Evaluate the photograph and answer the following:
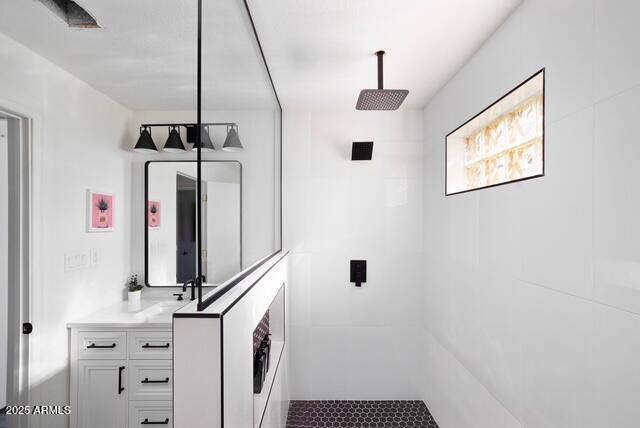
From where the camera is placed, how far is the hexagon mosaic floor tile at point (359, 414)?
253cm

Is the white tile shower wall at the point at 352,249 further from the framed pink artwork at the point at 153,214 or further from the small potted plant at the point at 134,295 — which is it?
the small potted plant at the point at 134,295

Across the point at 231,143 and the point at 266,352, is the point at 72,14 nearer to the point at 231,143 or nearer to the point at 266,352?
the point at 231,143

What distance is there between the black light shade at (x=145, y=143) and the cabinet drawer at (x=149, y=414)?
176cm

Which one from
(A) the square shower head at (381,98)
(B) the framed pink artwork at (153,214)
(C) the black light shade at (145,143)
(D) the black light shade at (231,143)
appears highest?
(A) the square shower head at (381,98)

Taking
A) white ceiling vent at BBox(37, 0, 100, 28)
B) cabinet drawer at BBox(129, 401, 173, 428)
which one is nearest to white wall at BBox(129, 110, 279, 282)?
white ceiling vent at BBox(37, 0, 100, 28)

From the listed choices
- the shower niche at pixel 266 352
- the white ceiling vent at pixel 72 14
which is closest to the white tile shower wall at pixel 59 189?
the white ceiling vent at pixel 72 14

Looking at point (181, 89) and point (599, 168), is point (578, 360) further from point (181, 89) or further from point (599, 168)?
point (181, 89)

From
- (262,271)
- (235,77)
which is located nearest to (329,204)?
(262,271)

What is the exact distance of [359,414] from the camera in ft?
8.73

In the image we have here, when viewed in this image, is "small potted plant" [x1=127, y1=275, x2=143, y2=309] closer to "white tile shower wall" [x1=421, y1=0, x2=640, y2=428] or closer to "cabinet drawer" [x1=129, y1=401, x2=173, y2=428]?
"cabinet drawer" [x1=129, y1=401, x2=173, y2=428]

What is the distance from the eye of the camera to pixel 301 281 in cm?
289

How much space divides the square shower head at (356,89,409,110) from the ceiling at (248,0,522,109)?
0.24 meters

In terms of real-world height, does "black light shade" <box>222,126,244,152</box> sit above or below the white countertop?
above

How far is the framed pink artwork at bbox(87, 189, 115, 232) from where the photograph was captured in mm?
2225
